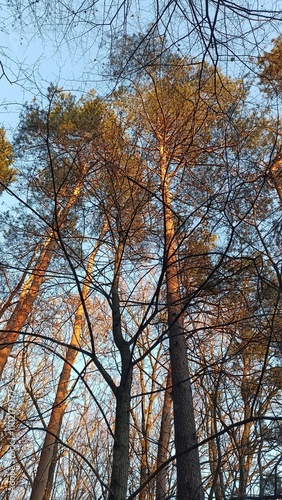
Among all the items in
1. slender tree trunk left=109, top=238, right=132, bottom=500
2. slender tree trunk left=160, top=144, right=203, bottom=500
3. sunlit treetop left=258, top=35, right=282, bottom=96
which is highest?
sunlit treetop left=258, top=35, right=282, bottom=96

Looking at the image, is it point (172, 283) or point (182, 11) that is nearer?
point (182, 11)

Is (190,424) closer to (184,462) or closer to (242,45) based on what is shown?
(184,462)

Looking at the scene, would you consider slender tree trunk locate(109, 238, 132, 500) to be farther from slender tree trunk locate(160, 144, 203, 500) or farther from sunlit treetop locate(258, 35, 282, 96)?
sunlit treetop locate(258, 35, 282, 96)

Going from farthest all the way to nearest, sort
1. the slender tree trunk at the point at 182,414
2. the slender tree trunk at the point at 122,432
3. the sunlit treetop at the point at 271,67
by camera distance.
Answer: the slender tree trunk at the point at 182,414, the sunlit treetop at the point at 271,67, the slender tree trunk at the point at 122,432

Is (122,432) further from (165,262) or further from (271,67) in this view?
(271,67)

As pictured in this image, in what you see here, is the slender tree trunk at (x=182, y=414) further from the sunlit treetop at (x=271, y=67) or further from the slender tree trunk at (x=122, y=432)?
the slender tree trunk at (x=122, y=432)

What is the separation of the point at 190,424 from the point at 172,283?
1.59 meters

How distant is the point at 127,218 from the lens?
3.20 metres

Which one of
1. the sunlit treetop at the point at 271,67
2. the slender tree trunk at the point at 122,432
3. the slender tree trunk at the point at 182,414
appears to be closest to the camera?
the slender tree trunk at the point at 122,432

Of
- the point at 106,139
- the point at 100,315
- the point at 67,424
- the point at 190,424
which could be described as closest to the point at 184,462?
the point at 190,424

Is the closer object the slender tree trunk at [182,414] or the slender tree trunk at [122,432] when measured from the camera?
the slender tree trunk at [122,432]

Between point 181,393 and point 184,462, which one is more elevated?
point 181,393

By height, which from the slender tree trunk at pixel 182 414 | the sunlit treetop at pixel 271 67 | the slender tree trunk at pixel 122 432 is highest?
the sunlit treetop at pixel 271 67

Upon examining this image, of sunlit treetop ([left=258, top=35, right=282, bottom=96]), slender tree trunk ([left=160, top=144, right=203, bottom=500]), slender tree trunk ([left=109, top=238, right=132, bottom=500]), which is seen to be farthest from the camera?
slender tree trunk ([left=160, top=144, right=203, bottom=500])
